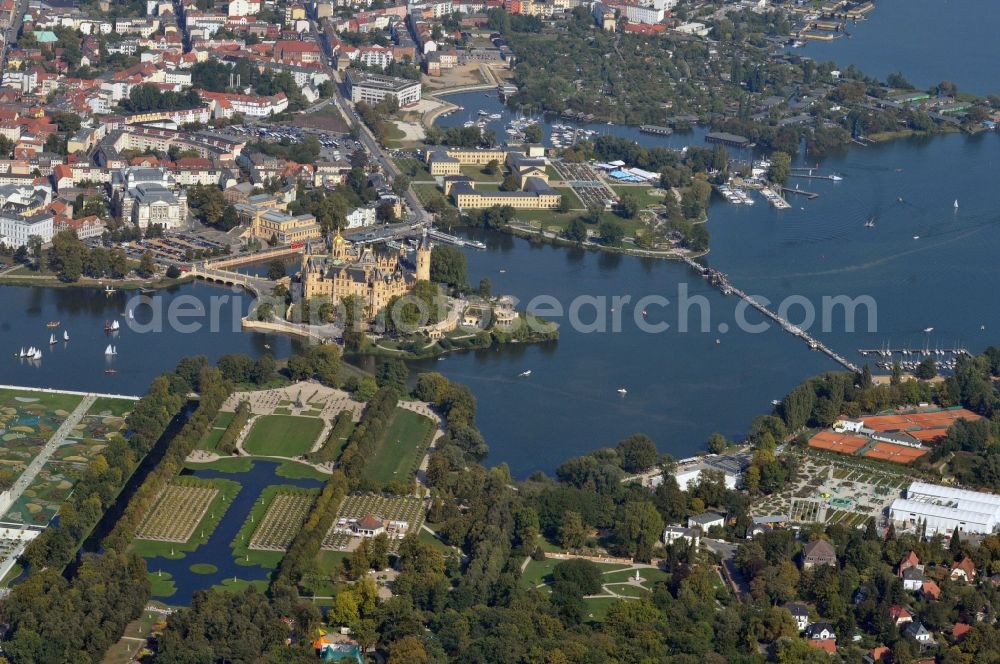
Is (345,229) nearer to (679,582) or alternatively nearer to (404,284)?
(404,284)

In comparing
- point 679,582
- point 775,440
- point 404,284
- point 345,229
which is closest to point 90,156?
point 345,229

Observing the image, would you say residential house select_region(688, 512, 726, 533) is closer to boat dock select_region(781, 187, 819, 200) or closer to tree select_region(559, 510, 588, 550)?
tree select_region(559, 510, 588, 550)

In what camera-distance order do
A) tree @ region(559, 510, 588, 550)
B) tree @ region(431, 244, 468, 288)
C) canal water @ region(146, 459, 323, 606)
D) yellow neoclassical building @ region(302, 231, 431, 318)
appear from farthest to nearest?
1. tree @ region(431, 244, 468, 288)
2. yellow neoclassical building @ region(302, 231, 431, 318)
3. tree @ region(559, 510, 588, 550)
4. canal water @ region(146, 459, 323, 606)

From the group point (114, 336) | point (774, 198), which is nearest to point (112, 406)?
point (114, 336)

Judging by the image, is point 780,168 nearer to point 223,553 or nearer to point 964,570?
point 964,570

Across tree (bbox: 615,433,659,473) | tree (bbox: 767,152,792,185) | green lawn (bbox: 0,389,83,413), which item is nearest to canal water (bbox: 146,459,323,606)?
green lawn (bbox: 0,389,83,413)
